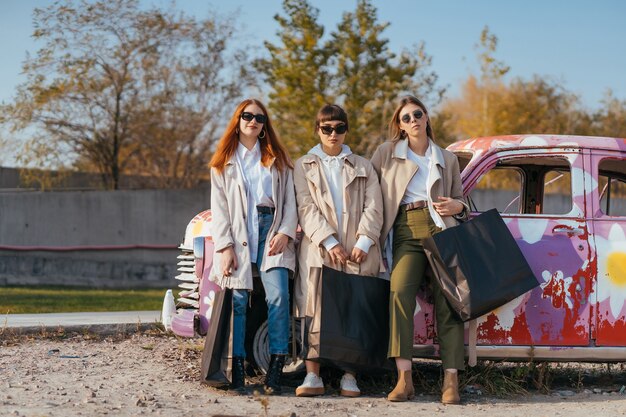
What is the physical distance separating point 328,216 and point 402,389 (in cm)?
128

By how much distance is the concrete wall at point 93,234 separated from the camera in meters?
20.0

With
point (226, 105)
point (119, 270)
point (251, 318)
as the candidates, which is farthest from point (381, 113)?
point (251, 318)

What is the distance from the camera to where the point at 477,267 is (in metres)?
6.11

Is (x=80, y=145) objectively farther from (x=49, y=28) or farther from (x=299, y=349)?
(x=299, y=349)

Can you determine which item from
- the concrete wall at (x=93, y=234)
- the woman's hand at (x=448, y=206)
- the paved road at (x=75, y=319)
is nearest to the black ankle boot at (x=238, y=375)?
the woman's hand at (x=448, y=206)

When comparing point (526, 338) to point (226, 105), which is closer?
point (526, 338)

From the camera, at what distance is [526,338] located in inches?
250

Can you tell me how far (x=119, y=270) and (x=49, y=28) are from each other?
6562 millimetres

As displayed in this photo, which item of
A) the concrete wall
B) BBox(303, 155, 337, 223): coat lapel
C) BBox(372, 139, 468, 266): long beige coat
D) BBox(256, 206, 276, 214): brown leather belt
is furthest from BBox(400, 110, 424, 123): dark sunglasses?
the concrete wall

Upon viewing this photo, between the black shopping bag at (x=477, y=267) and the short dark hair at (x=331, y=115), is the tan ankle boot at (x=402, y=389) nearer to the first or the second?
the black shopping bag at (x=477, y=267)

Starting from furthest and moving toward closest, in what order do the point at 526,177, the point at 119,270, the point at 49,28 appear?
the point at 49,28 < the point at 119,270 < the point at 526,177

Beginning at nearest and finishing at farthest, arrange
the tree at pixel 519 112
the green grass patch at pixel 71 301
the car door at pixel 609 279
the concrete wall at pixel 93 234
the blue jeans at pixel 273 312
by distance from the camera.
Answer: the blue jeans at pixel 273 312, the car door at pixel 609 279, the green grass patch at pixel 71 301, the concrete wall at pixel 93 234, the tree at pixel 519 112

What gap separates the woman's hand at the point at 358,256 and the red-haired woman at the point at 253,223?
1.43 ft

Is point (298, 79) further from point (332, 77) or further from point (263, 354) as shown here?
point (263, 354)
